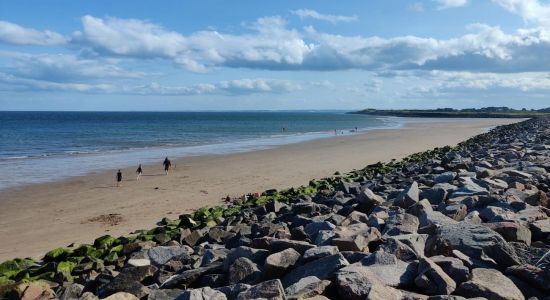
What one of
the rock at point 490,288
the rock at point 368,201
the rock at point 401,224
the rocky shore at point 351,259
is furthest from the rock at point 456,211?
the rock at point 490,288

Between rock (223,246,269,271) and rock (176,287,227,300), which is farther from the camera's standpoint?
rock (223,246,269,271)


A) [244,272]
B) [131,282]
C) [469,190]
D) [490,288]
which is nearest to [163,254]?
[131,282]

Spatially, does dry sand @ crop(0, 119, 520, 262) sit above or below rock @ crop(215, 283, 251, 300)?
below

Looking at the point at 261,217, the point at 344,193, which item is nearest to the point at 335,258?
the point at 261,217

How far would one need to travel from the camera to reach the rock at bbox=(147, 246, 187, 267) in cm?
594

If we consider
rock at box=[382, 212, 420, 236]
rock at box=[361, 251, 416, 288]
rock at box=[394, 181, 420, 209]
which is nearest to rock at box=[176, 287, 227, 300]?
rock at box=[361, 251, 416, 288]

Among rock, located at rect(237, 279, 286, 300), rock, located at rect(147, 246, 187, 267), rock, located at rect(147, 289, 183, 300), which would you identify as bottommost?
rock, located at rect(147, 246, 187, 267)

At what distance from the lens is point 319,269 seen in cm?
441

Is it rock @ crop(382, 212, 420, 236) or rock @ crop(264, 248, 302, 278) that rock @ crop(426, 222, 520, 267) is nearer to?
rock @ crop(382, 212, 420, 236)

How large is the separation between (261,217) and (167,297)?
4.89m

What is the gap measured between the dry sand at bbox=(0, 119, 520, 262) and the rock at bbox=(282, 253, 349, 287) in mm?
6986

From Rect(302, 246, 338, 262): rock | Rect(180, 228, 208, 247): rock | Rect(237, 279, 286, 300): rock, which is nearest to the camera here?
Rect(237, 279, 286, 300): rock

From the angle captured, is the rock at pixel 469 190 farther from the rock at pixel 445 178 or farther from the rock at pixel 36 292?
the rock at pixel 36 292

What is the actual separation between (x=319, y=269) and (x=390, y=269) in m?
0.63
